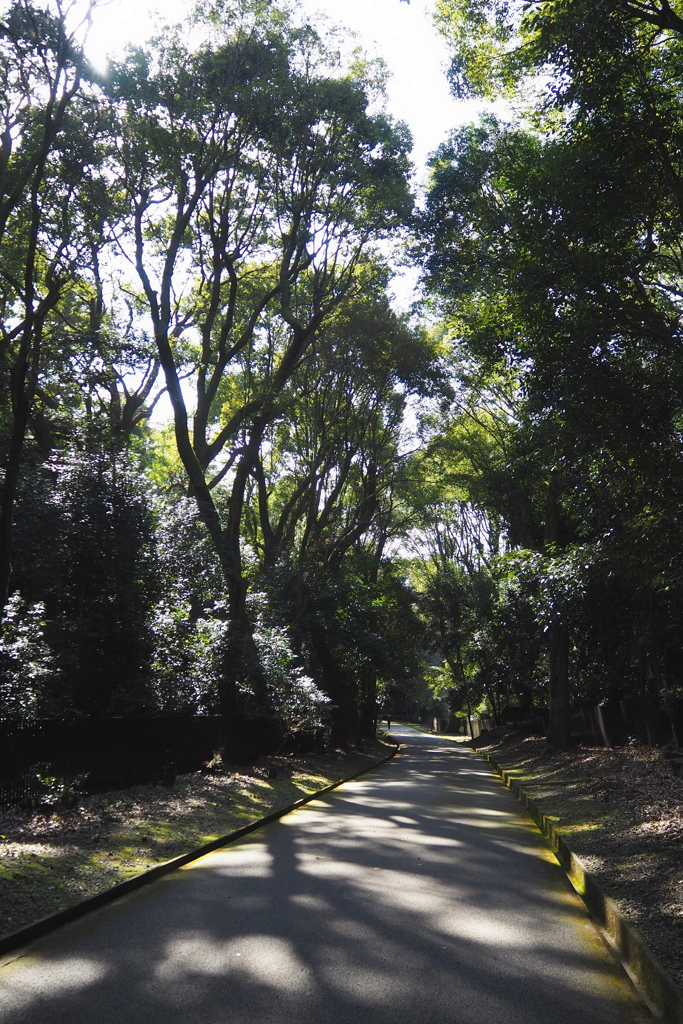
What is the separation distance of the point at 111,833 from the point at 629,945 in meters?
6.36

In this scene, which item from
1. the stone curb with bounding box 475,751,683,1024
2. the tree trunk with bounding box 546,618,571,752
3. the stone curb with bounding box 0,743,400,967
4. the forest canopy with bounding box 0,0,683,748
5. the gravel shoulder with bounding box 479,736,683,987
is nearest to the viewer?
the stone curb with bounding box 475,751,683,1024

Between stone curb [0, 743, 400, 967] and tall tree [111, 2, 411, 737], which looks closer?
stone curb [0, 743, 400, 967]

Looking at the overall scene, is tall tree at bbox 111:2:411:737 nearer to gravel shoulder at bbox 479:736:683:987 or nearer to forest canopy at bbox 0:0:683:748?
forest canopy at bbox 0:0:683:748

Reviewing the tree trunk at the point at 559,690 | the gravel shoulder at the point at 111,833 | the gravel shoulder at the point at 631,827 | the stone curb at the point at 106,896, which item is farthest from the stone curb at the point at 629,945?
the tree trunk at the point at 559,690

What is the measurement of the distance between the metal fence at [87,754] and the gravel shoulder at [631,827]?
6373 millimetres

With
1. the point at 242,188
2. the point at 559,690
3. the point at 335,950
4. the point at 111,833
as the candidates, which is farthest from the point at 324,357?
the point at 335,950

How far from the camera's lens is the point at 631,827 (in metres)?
9.06

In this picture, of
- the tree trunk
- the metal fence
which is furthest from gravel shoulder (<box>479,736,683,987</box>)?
the metal fence

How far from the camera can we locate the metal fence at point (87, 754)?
9766 millimetres

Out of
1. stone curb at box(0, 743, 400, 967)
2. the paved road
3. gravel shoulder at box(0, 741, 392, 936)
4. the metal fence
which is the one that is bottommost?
the paved road

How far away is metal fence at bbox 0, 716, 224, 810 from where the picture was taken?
32.0 ft

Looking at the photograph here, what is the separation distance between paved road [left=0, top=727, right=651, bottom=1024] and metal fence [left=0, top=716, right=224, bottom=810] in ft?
8.94

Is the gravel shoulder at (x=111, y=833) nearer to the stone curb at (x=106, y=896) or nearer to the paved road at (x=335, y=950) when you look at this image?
the stone curb at (x=106, y=896)

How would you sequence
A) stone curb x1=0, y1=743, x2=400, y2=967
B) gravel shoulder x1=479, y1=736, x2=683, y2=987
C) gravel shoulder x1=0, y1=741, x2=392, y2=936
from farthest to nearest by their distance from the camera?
1. gravel shoulder x1=0, y1=741, x2=392, y2=936
2. gravel shoulder x1=479, y1=736, x2=683, y2=987
3. stone curb x1=0, y1=743, x2=400, y2=967
